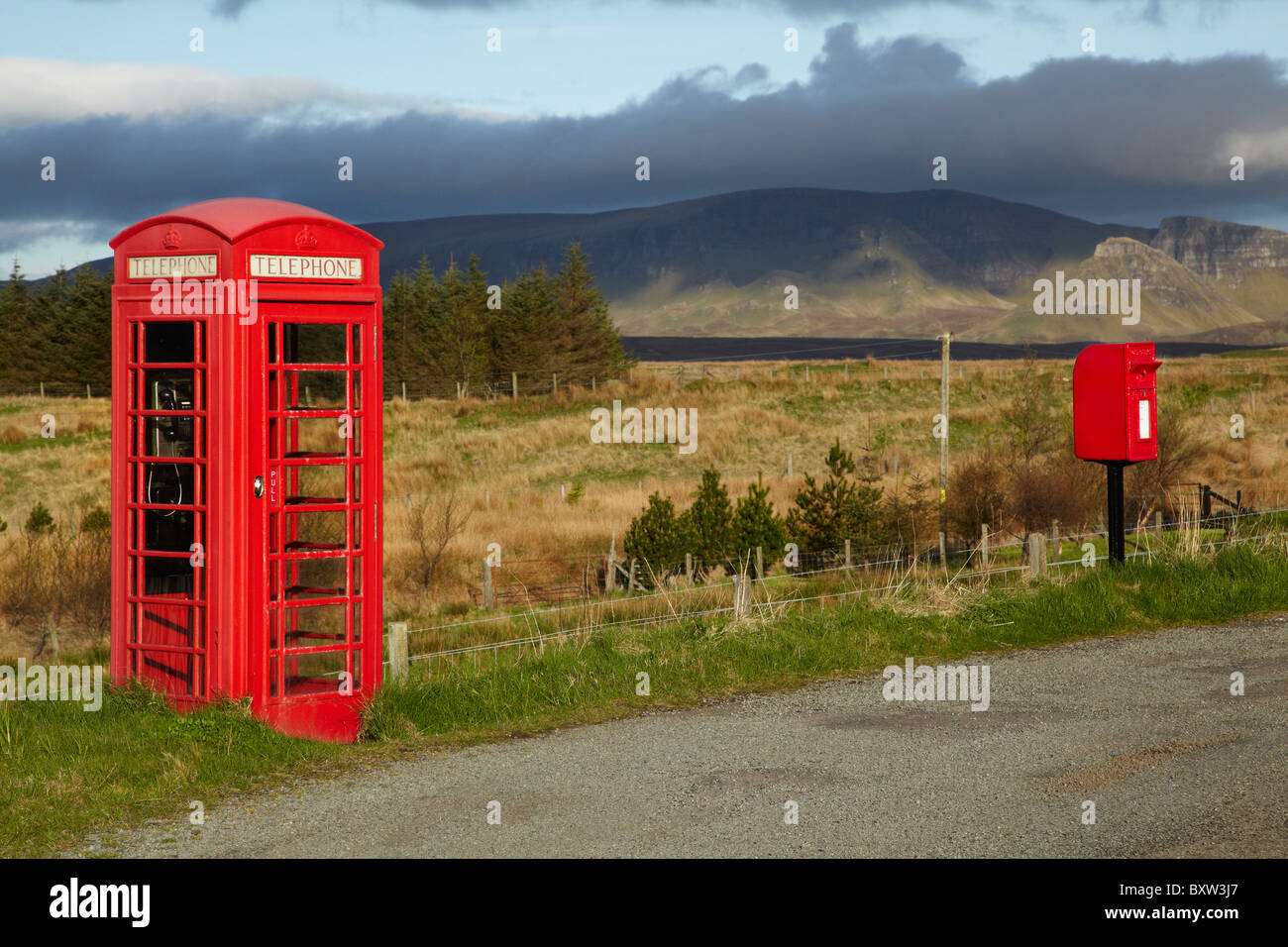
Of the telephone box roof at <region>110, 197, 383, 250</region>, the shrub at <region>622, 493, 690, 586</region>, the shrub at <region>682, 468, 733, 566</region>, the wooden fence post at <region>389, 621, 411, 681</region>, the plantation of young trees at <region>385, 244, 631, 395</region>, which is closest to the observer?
the telephone box roof at <region>110, 197, 383, 250</region>

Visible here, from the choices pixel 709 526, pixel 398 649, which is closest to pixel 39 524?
pixel 709 526

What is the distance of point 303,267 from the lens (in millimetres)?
8070

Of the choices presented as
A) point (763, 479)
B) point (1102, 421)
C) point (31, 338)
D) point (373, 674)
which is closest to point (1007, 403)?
point (763, 479)

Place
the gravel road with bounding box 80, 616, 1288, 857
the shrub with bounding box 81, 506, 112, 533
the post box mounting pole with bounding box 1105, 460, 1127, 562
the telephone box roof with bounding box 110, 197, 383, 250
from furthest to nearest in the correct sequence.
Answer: the shrub with bounding box 81, 506, 112, 533, the post box mounting pole with bounding box 1105, 460, 1127, 562, the telephone box roof with bounding box 110, 197, 383, 250, the gravel road with bounding box 80, 616, 1288, 857

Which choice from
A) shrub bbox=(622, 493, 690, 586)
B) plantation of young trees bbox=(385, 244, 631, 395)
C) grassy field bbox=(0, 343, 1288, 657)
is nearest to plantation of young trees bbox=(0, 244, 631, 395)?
plantation of young trees bbox=(385, 244, 631, 395)

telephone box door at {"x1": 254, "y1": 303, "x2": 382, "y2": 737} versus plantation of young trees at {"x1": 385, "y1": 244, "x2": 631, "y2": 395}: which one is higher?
plantation of young trees at {"x1": 385, "y1": 244, "x2": 631, "y2": 395}

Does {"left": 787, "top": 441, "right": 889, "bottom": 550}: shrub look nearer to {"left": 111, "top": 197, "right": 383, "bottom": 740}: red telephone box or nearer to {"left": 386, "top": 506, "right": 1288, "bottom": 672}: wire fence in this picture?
{"left": 386, "top": 506, "right": 1288, "bottom": 672}: wire fence

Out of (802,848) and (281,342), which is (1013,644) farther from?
(281,342)

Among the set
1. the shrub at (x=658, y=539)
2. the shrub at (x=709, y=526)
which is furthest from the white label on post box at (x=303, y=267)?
the shrub at (x=709, y=526)

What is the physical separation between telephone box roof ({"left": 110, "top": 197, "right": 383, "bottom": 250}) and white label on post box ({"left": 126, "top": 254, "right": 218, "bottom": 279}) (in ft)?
0.68

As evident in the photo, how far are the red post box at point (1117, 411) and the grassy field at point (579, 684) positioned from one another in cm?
96

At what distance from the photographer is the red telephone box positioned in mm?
7906
